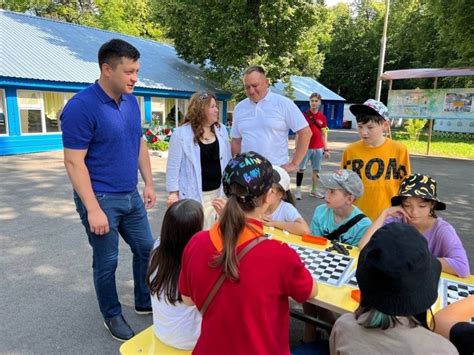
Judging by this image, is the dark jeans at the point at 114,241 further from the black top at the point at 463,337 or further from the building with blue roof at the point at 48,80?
the building with blue roof at the point at 48,80

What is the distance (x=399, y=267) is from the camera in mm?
1269

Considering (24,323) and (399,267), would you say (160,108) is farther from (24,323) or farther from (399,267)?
(399,267)

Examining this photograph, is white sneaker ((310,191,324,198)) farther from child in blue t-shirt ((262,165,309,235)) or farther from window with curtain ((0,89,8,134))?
window with curtain ((0,89,8,134))

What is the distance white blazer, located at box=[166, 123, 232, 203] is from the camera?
3246mm

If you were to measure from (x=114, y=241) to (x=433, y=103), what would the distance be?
13530 millimetres

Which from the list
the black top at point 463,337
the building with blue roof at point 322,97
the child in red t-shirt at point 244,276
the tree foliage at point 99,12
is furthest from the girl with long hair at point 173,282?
the tree foliage at point 99,12

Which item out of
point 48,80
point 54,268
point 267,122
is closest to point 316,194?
point 267,122

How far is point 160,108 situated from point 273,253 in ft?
51.2

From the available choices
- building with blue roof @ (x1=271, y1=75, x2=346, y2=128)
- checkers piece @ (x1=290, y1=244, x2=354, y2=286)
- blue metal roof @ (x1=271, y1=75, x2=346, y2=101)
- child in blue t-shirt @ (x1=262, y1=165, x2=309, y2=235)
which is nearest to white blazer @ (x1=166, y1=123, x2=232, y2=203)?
child in blue t-shirt @ (x1=262, y1=165, x2=309, y2=235)

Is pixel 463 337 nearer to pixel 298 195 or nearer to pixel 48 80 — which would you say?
pixel 298 195

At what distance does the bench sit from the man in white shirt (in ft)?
6.59

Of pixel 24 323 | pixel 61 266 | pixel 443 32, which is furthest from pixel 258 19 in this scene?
pixel 24 323

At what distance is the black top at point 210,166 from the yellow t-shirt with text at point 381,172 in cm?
124

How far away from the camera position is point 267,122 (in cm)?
356
